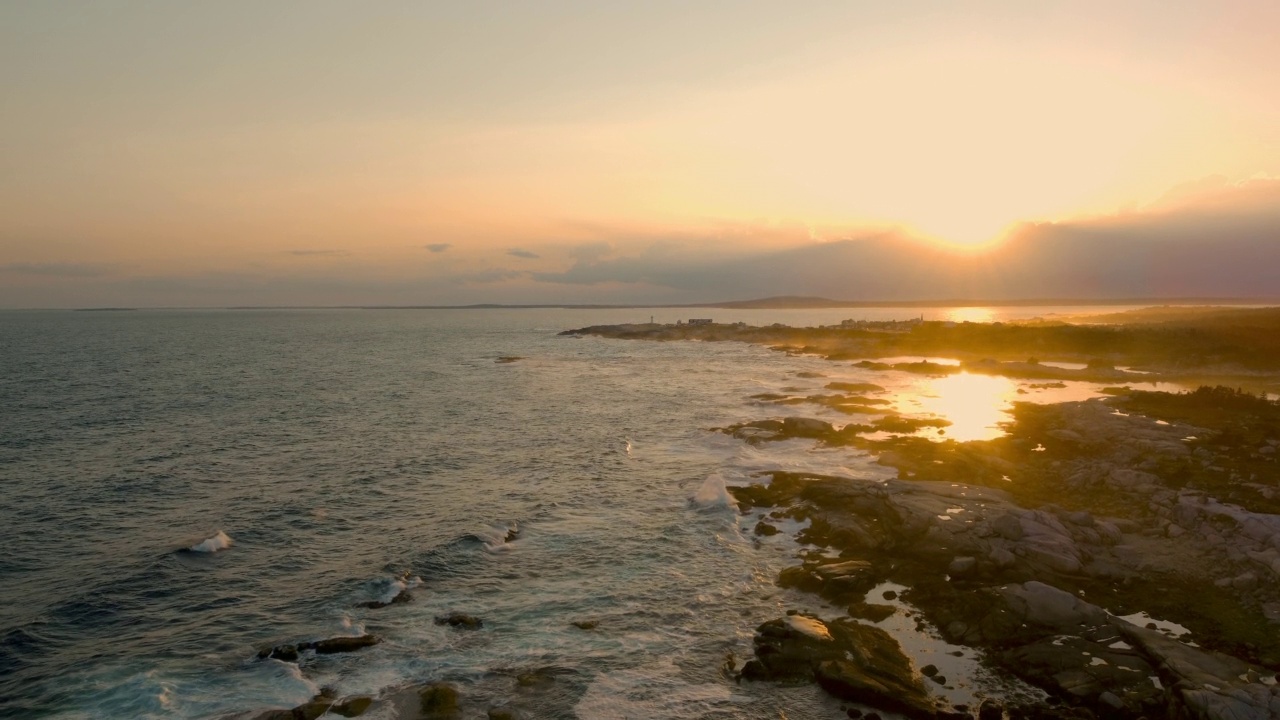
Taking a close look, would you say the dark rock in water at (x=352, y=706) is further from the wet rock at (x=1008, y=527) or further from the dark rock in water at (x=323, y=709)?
the wet rock at (x=1008, y=527)

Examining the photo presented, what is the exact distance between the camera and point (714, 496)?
36.3 m

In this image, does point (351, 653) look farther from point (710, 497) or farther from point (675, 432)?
point (675, 432)

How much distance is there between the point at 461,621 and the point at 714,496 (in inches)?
659

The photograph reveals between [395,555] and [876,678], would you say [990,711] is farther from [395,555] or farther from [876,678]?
[395,555]

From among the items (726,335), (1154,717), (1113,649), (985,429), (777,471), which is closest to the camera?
(1154,717)

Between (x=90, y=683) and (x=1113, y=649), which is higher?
(x=1113, y=649)

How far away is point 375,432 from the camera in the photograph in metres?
55.9

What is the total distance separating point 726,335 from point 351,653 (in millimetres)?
151367

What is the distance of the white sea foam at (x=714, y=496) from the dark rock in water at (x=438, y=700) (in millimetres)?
18660

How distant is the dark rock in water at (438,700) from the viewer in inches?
694

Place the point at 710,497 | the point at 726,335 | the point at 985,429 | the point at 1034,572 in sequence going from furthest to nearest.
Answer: the point at 726,335 < the point at 985,429 < the point at 710,497 < the point at 1034,572

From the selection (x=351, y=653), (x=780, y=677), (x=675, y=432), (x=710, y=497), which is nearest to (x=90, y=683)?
(x=351, y=653)

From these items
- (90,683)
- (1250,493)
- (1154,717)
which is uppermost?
(1250,493)

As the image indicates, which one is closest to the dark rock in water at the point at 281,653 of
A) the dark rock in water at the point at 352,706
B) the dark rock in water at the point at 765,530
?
the dark rock in water at the point at 352,706
